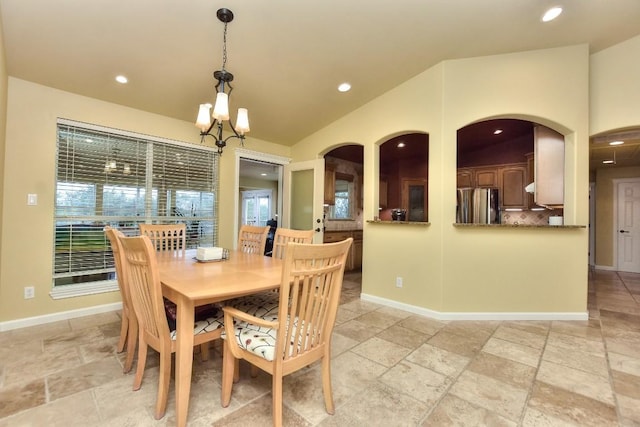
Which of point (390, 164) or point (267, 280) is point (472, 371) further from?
point (390, 164)

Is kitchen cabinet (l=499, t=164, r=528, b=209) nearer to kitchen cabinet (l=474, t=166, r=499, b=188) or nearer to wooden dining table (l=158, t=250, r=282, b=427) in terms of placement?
kitchen cabinet (l=474, t=166, r=499, b=188)

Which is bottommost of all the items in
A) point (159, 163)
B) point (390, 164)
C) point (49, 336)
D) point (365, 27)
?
point (49, 336)

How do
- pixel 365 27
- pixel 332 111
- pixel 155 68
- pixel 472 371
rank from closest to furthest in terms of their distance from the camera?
pixel 472 371 < pixel 365 27 < pixel 155 68 < pixel 332 111

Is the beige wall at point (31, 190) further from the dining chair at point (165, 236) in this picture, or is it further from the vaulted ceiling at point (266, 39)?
the dining chair at point (165, 236)

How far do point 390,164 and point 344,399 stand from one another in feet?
18.4

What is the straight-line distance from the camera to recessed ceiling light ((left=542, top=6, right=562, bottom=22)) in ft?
7.74

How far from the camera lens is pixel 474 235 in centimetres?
312

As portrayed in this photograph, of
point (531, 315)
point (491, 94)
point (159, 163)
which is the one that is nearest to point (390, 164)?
point (491, 94)

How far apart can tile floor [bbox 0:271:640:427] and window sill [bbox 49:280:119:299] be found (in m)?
0.30

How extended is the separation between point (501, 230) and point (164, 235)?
3.68 meters

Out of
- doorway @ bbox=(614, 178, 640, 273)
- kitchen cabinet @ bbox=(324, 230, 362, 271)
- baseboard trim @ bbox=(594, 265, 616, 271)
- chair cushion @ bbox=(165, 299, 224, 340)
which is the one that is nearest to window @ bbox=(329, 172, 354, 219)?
kitchen cabinet @ bbox=(324, 230, 362, 271)

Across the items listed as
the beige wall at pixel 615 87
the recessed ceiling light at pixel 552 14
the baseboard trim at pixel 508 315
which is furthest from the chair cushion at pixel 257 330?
the beige wall at pixel 615 87

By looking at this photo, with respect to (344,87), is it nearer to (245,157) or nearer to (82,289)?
(245,157)

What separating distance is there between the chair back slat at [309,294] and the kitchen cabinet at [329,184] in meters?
4.05
